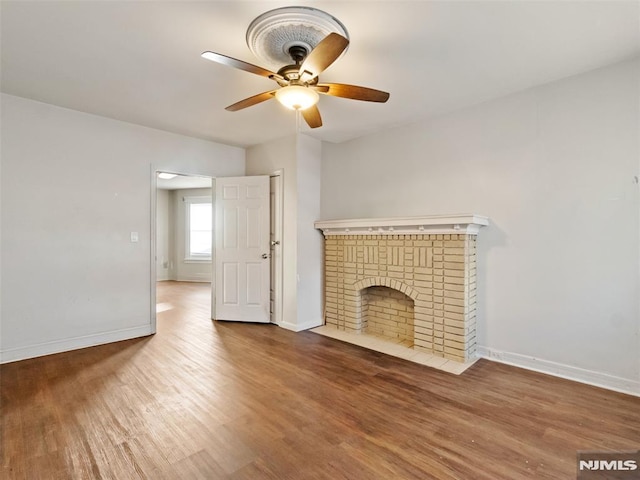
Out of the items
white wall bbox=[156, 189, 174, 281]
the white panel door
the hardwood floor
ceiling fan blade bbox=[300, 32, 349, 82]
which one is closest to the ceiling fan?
ceiling fan blade bbox=[300, 32, 349, 82]

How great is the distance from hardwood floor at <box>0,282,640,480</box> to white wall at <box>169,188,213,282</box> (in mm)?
5271

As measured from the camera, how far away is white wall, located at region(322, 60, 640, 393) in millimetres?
2445

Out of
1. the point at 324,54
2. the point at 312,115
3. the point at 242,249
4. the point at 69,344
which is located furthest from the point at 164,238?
the point at 324,54

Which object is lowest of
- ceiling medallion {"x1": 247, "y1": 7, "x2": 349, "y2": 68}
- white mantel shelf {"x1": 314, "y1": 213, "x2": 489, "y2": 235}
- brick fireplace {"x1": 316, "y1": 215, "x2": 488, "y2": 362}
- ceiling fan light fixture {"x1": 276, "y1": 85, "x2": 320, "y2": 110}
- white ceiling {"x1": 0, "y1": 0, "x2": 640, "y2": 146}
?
brick fireplace {"x1": 316, "y1": 215, "x2": 488, "y2": 362}

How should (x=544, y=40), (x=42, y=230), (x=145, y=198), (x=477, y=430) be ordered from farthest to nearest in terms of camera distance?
(x=145, y=198)
(x=42, y=230)
(x=544, y=40)
(x=477, y=430)

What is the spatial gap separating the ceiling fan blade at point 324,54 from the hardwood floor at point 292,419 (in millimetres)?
2208

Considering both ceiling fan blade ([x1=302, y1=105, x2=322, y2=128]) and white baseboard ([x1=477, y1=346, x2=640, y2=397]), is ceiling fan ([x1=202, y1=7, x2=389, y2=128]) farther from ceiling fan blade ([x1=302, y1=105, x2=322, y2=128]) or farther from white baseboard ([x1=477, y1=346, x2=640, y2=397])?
white baseboard ([x1=477, y1=346, x2=640, y2=397])

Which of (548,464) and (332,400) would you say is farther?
(332,400)

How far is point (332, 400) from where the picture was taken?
2.33 m

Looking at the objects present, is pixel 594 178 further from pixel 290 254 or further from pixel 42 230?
pixel 42 230

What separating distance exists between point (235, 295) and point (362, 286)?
187cm

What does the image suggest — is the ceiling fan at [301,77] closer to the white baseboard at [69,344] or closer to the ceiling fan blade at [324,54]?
the ceiling fan blade at [324,54]

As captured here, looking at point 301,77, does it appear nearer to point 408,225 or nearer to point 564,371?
point 408,225

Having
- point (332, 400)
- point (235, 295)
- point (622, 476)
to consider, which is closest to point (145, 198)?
point (235, 295)
